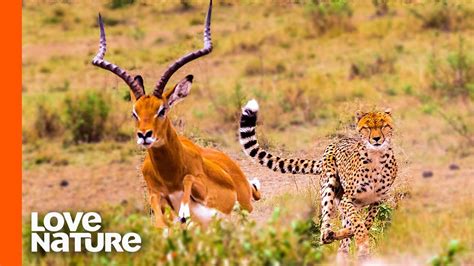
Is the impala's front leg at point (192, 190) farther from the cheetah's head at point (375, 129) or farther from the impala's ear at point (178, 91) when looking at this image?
the cheetah's head at point (375, 129)

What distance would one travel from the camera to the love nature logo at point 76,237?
8.04 metres

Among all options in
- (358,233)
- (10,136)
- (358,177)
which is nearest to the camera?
(358,233)

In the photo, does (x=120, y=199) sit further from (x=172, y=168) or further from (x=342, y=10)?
(x=342, y=10)

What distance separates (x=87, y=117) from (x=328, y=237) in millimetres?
8502

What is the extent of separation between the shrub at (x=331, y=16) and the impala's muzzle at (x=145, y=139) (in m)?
13.2

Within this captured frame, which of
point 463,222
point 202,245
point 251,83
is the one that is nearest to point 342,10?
point 251,83

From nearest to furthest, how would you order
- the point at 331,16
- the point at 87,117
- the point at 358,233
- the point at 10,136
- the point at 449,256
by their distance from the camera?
1. the point at 449,256
2. the point at 358,233
3. the point at 10,136
4. the point at 87,117
5. the point at 331,16

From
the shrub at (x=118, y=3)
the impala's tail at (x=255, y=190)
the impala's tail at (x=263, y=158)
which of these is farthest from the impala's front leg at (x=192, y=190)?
the shrub at (x=118, y=3)

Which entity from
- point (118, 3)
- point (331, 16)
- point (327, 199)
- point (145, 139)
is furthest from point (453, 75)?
point (145, 139)

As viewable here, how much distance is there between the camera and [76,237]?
9266 millimetres

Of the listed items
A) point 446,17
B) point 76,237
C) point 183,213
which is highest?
point 446,17

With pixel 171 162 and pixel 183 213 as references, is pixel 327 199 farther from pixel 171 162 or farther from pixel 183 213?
pixel 183 213

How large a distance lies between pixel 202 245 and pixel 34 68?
14.1 meters

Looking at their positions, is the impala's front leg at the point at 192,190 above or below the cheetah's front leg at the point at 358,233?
above
